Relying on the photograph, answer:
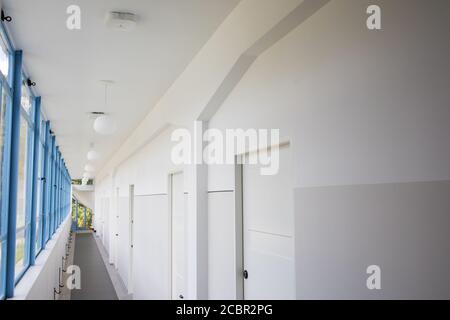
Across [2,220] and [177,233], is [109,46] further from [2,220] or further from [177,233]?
[177,233]

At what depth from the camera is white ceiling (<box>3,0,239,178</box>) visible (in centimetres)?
246

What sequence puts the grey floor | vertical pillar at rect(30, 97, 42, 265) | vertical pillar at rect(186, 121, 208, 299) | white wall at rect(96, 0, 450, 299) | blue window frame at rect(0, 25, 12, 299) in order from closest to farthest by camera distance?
white wall at rect(96, 0, 450, 299) → blue window frame at rect(0, 25, 12, 299) → vertical pillar at rect(186, 121, 208, 299) → vertical pillar at rect(30, 97, 42, 265) → the grey floor

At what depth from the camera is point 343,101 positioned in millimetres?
1649

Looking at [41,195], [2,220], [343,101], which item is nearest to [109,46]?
[2,220]

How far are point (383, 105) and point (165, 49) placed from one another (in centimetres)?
204

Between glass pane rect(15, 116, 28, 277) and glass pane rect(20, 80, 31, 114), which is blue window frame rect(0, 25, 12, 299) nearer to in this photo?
glass pane rect(20, 80, 31, 114)

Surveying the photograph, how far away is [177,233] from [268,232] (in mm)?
2126

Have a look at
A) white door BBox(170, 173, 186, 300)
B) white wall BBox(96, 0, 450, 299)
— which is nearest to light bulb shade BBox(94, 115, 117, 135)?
white door BBox(170, 173, 186, 300)

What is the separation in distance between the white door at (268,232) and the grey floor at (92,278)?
16.4 feet

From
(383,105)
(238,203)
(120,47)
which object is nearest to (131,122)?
(120,47)

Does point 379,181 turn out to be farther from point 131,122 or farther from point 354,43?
point 131,122

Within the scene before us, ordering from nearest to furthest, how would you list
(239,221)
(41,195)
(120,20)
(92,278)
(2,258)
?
(120,20) < (239,221) < (2,258) < (41,195) < (92,278)

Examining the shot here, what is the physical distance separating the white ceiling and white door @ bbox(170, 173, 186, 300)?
3.20 feet

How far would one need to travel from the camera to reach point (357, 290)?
5.04 feet
